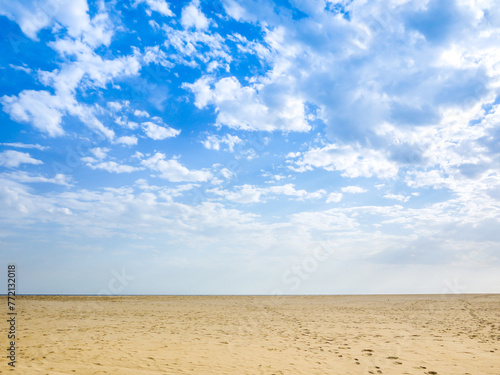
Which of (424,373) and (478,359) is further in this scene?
(478,359)

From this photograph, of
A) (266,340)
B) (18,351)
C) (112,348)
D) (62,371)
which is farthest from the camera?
(266,340)

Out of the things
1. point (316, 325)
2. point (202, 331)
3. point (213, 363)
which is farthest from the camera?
point (316, 325)

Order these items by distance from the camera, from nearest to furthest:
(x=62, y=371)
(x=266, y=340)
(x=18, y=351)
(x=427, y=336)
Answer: (x=62, y=371), (x=18, y=351), (x=266, y=340), (x=427, y=336)

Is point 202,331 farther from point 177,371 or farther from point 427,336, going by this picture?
point 427,336

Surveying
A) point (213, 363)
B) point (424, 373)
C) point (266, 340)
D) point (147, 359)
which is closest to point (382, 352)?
point (424, 373)

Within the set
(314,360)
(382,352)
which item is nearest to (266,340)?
(314,360)

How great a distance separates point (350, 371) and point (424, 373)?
8.17 ft

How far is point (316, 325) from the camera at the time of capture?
2281 centimetres

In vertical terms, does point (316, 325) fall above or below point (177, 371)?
below

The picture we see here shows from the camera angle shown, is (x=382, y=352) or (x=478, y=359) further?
(x=382, y=352)

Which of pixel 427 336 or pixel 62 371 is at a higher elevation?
pixel 62 371

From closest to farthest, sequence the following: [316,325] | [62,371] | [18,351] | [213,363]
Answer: [62,371], [213,363], [18,351], [316,325]

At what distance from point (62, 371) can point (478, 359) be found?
1547 cm

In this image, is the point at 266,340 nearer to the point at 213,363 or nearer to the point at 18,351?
the point at 213,363
